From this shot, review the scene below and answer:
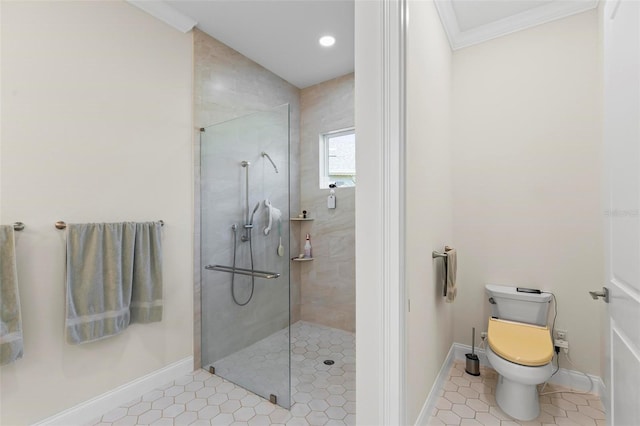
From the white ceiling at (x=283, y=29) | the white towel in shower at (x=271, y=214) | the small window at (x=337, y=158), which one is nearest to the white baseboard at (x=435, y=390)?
the white towel in shower at (x=271, y=214)

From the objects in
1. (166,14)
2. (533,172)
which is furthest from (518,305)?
(166,14)

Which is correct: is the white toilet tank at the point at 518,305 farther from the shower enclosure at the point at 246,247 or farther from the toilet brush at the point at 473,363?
the shower enclosure at the point at 246,247

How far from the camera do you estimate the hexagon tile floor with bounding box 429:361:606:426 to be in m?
1.74

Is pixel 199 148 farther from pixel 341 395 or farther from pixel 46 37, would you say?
pixel 341 395

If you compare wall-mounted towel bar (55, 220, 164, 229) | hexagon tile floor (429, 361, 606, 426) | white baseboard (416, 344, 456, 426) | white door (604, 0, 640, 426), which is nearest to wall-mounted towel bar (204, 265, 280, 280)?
wall-mounted towel bar (55, 220, 164, 229)

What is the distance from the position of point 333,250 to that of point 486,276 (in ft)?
4.70

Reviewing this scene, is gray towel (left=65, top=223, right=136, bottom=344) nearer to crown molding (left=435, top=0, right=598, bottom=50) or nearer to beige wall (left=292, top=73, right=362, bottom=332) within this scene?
beige wall (left=292, top=73, right=362, bottom=332)

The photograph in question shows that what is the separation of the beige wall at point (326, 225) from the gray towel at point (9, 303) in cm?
221

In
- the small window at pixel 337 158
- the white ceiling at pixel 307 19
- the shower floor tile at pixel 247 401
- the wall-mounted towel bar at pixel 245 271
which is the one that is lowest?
the shower floor tile at pixel 247 401

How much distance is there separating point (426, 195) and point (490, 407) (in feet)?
4.69

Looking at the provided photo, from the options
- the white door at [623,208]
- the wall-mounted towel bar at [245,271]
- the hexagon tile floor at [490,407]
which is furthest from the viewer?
the wall-mounted towel bar at [245,271]

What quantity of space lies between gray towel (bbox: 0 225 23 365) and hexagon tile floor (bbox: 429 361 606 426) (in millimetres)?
2260

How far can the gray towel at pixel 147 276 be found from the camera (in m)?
1.93

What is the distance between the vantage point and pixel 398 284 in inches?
43.7
